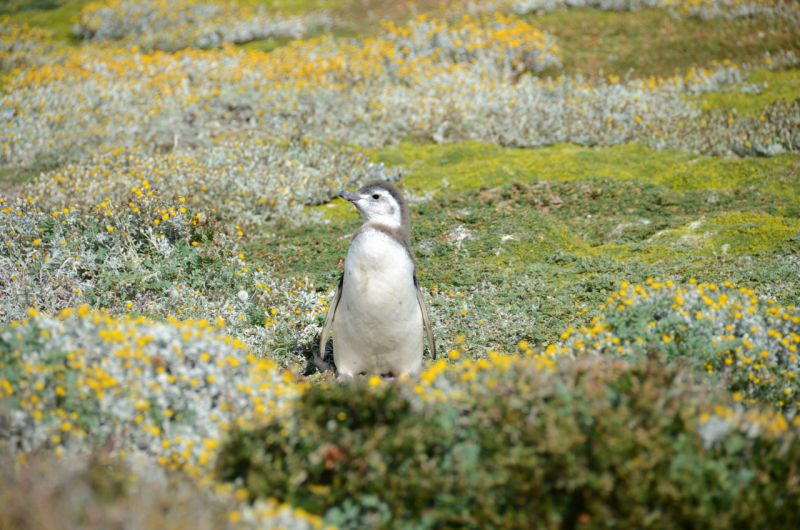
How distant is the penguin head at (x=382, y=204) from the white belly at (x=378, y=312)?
0.33 meters

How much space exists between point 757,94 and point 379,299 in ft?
42.0

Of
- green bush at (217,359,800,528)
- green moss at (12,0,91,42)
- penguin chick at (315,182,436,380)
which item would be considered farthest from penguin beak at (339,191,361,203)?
green moss at (12,0,91,42)

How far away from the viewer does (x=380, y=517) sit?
182 inches

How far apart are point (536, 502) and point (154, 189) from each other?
9070 mm

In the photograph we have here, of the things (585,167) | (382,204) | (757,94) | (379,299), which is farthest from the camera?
(757,94)

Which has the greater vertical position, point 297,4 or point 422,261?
point 297,4

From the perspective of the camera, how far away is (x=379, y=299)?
24.6 ft

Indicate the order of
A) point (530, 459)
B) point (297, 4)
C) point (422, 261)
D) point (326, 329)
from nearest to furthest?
1. point (530, 459)
2. point (326, 329)
3. point (422, 261)
4. point (297, 4)

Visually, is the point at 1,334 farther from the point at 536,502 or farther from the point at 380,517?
the point at 536,502

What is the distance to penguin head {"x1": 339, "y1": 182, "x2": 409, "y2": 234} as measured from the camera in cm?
789

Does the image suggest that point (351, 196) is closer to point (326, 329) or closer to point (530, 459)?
point (326, 329)

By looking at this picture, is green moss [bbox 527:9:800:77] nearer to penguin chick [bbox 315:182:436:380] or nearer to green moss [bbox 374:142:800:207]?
green moss [bbox 374:142:800:207]

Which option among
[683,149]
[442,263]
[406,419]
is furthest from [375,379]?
[683,149]

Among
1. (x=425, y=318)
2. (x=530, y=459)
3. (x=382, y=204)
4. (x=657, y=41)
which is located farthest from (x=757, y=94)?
(x=530, y=459)
